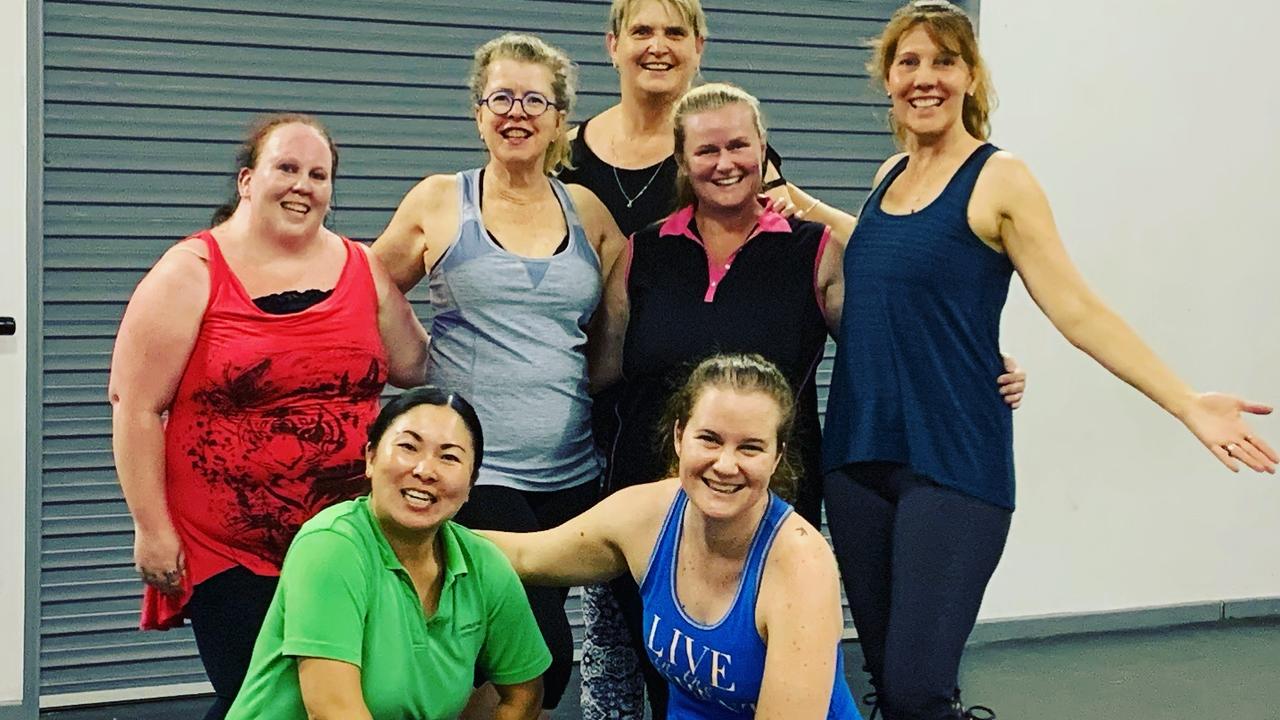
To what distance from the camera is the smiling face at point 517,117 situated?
2467 millimetres

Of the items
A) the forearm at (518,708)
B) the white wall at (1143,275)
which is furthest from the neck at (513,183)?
the white wall at (1143,275)

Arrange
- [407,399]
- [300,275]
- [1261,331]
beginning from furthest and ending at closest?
[1261,331] → [300,275] → [407,399]

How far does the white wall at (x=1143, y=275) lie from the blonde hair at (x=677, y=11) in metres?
1.88

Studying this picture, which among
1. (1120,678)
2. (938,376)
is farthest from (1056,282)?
(1120,678)

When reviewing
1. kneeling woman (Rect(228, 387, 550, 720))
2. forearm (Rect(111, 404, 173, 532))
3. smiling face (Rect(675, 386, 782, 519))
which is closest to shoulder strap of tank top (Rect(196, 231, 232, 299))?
forearm (Rect(111, 404, 173, 532))

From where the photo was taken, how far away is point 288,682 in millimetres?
1978

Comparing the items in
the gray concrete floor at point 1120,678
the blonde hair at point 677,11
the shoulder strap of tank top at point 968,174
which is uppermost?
the blonde hair at point 677,11

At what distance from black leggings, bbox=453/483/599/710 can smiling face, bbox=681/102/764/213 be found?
0.62m

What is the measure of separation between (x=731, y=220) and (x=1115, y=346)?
0.70 metres

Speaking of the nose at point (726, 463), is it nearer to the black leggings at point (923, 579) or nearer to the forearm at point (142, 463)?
the black leggings at point (923, 579)

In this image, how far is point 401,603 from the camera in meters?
2.05

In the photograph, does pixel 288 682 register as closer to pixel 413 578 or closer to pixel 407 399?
pixel 413 578

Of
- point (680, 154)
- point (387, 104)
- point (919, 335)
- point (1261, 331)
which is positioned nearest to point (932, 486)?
point (919, 335)

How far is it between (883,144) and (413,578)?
2.81m
